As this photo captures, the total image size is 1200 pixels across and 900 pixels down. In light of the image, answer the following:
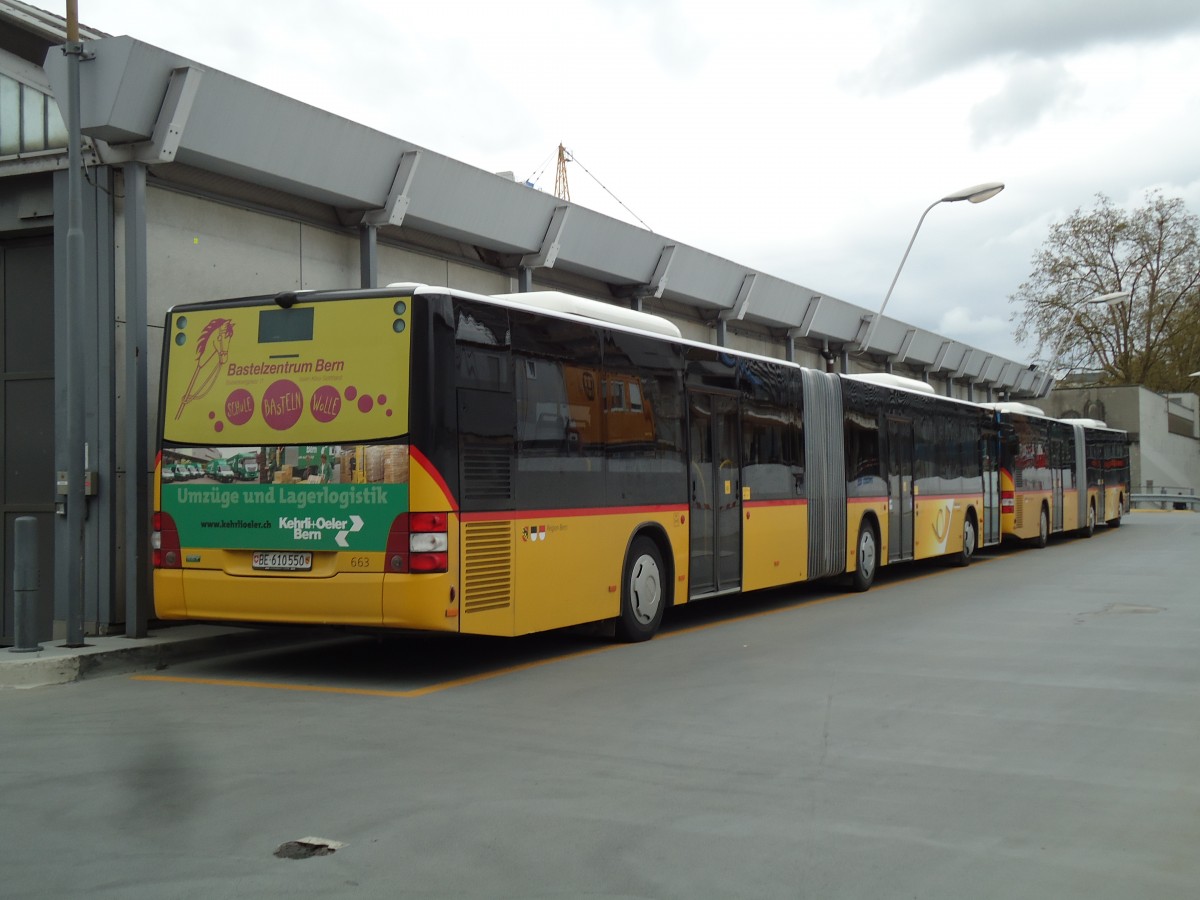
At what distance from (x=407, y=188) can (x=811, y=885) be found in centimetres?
1206

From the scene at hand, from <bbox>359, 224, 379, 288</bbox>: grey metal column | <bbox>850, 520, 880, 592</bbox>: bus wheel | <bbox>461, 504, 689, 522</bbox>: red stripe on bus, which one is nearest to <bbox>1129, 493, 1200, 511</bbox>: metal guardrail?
<bbox>850, 520, 880, 592</bbox>: bus wheel

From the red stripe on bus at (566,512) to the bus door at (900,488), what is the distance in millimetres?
7388

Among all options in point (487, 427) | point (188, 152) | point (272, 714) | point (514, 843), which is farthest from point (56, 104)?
point (514, 843)

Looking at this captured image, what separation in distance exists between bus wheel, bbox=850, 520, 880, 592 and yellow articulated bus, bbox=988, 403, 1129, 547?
8.13m

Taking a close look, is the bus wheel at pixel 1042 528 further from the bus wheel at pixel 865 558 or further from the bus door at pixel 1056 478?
the bus wheel at pixel 865 558

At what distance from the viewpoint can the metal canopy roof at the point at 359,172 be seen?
1177 cm

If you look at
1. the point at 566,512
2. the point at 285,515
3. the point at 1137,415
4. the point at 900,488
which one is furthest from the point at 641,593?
the point at 1137,415

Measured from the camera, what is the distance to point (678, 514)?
12.9 m

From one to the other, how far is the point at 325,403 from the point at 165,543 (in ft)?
6.21

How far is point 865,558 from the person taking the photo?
1841 cm

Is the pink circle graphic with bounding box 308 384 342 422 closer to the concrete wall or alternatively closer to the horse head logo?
the horse head logo

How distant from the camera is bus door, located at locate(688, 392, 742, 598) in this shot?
13328 millimetres

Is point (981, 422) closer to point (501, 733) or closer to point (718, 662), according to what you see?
point (718, 662)

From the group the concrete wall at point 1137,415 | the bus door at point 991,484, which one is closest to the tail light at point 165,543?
the bus door at point 991,484
